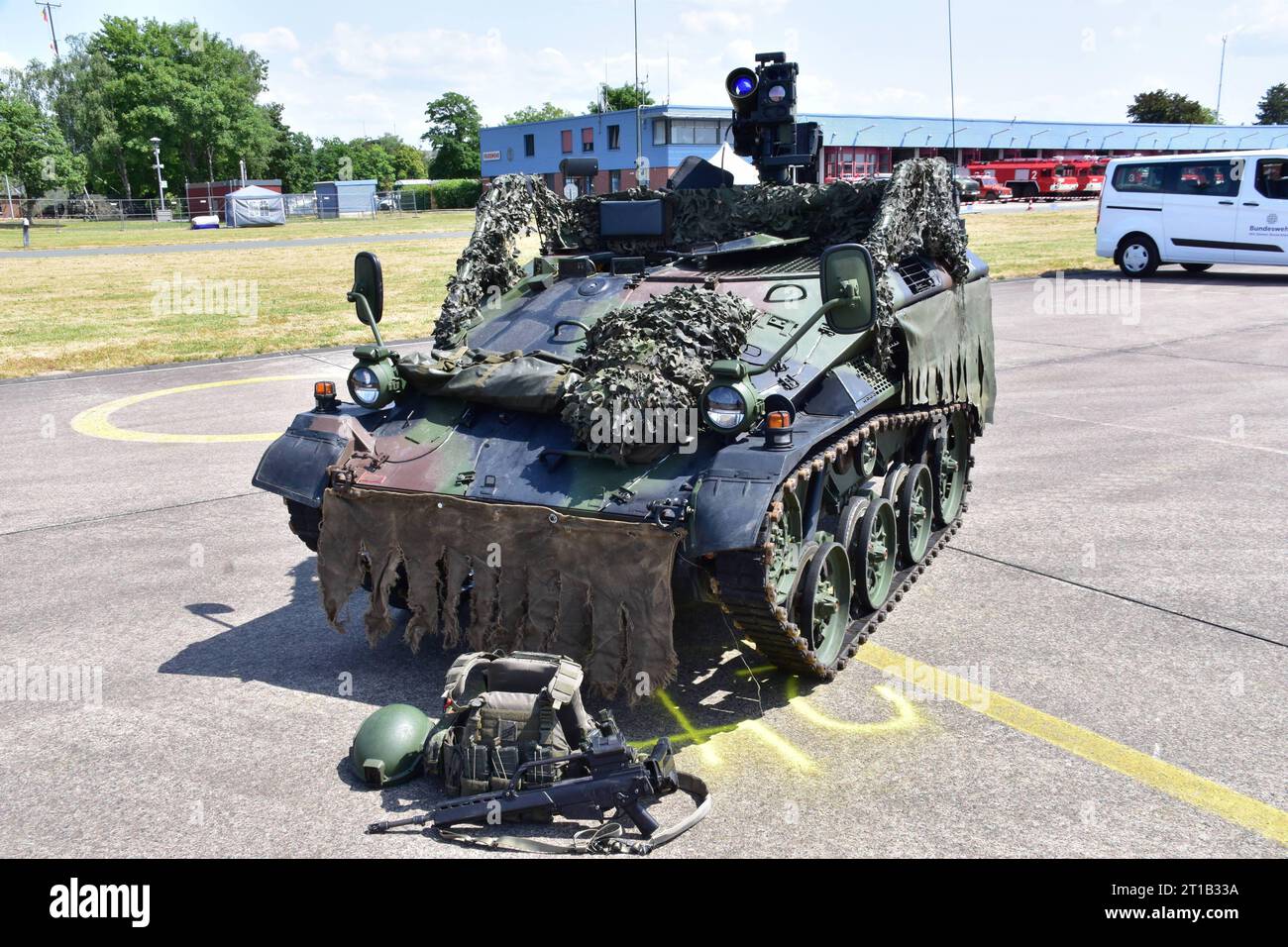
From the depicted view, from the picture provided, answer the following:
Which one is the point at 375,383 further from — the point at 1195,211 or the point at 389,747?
the point at 1195,211

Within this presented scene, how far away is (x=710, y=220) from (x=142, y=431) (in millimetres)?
7183

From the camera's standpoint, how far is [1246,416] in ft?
39.8

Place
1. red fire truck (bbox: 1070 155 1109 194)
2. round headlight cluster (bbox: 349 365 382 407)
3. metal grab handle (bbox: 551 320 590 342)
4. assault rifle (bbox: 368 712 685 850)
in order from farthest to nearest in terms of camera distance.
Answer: red fire truck (bbox: 1070 155 1109 194) → metal grab handle (bbox: 551 320 590 342) → round headlight cluster (bbox: 349 365 382 407) → assault rifle (bbox: 368 712 685 850)

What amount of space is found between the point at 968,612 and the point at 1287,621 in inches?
70.1

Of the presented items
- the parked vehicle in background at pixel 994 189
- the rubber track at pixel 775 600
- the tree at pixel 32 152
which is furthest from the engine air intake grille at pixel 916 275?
the tree at pixel 32 152

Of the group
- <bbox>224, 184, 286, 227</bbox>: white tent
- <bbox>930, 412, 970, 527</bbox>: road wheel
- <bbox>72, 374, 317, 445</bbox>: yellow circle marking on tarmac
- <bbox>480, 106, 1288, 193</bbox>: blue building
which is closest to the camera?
<bbox>930, 412, 970, 527</bbox>: road wheel

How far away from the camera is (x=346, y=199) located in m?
60.1

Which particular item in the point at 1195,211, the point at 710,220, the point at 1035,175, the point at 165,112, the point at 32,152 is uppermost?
the point at 165,112

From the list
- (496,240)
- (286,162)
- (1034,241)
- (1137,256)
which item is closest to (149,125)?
(286,162)

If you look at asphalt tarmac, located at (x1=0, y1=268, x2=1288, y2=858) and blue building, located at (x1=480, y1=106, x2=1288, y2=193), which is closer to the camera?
asphalt tarmac, located at (x1=0, y1=268, x2=1288, y2=858)

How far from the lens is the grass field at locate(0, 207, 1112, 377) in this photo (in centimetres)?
1792

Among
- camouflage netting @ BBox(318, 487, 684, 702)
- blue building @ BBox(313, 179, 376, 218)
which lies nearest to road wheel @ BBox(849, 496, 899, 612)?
camouflage netting @ BBox(318, 487, 684, 702)

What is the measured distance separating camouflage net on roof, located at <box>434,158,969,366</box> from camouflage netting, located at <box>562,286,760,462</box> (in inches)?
64.9

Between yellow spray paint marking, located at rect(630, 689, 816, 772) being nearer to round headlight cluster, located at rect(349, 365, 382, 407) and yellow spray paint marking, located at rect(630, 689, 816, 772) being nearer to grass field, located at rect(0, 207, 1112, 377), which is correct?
round headlight cluster, located at rect(349, 365, 382, 407)
